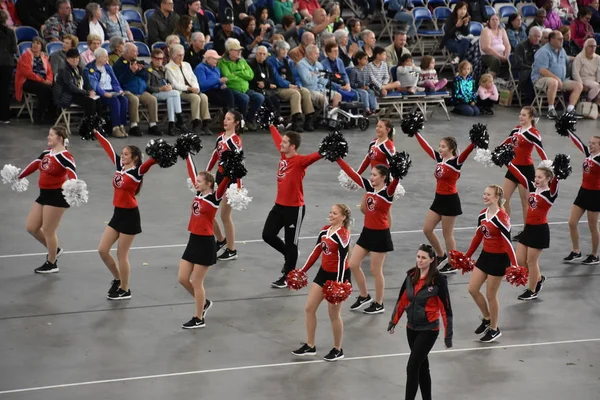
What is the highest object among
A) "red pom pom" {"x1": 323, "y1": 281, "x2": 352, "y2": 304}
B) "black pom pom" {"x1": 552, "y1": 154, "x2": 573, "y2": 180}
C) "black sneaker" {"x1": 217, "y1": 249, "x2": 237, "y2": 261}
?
"black pom pom" {"x1": 552, "y1": 154, "x2": 573, "y2": 180}

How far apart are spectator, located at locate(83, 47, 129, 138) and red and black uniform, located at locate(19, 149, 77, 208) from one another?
5.78 metres

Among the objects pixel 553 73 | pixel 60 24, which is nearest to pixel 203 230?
pixel 60 24

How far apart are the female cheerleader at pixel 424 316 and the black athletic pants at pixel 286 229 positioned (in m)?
2.99

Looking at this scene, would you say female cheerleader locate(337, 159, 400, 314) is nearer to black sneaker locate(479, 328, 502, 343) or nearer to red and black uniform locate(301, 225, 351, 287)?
black sneaker locate(479, 328, 502, 343)

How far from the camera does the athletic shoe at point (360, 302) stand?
10672 millimetres

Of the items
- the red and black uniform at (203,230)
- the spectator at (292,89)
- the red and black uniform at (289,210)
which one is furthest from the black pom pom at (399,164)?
the spectator at (292,89)

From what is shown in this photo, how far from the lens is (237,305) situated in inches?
419

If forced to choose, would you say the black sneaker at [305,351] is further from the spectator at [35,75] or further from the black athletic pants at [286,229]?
the spectator at [35,75]

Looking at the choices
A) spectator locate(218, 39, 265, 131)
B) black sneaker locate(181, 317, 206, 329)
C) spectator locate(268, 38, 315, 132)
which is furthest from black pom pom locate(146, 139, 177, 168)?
spectator locate(268, 38, 315, 132)

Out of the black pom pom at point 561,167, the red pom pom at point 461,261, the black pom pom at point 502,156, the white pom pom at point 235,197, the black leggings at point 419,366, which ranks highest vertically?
the black pom pom at point 502,156

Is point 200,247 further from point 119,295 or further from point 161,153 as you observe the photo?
point 119,295

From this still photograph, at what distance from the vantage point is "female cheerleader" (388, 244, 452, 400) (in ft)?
27.0

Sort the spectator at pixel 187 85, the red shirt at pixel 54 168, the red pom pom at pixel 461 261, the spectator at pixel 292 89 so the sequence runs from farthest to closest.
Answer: the spectator at pixel 292 89, the spectator at pixel 187 85, the red shirt at pixel 54 168, the red pom pom at pixel 461 261

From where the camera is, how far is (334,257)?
9227mm
